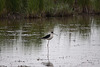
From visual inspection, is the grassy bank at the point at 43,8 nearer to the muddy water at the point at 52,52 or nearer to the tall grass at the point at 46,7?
the tall grass at the point at 46,7

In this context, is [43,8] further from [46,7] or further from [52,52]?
[52,52]

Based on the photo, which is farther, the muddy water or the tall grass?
the tall grass

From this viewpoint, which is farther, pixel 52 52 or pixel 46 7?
pixel 46 7

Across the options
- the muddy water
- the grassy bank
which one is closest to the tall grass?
the grassy bank

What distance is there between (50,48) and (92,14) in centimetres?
2205

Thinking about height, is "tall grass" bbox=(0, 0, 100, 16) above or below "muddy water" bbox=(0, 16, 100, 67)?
above

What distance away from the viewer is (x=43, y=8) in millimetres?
31250

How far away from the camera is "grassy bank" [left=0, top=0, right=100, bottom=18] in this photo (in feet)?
98.5

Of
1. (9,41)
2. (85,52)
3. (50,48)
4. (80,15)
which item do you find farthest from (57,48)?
(80,15)

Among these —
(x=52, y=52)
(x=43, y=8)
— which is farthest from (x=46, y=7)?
(x=52, y=52)

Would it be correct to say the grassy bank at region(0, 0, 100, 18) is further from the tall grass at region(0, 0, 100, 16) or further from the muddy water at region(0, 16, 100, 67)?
the muddy water at region(0, 16, 100, 67)

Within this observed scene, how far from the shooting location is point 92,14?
3606 centimetres

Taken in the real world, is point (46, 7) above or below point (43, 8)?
above

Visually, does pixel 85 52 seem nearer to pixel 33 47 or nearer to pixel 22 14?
pixel 33 47
